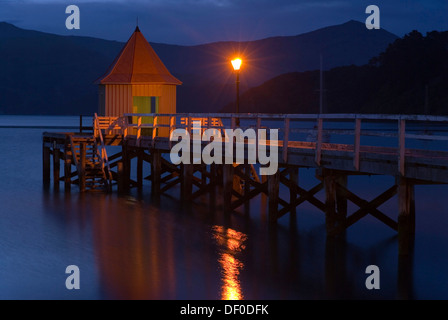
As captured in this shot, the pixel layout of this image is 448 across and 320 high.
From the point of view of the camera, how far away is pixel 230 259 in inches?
629

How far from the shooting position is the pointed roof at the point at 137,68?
2956cm

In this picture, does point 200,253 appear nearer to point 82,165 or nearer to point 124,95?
point 82,165

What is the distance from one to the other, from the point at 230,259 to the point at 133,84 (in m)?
15.0

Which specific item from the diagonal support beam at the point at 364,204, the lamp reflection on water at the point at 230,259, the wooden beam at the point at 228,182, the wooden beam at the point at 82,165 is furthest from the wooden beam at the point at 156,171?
the diagonal support beam at the point at 364,204

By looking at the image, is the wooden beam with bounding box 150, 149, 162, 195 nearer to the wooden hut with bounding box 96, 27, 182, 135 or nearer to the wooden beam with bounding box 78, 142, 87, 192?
the wooden beam with bounding box 78, 142, 87, 192

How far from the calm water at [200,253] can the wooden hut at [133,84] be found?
5554 mm

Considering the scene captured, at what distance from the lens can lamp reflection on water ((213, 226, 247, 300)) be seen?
13.4 meters

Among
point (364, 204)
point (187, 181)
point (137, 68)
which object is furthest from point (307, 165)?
point (137, 68)

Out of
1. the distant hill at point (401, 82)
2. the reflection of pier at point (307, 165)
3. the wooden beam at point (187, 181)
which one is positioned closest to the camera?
the reflection of pier at point (307, 165)

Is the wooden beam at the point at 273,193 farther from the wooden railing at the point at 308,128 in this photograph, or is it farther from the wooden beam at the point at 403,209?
the wooden beam at the point at 403,209
